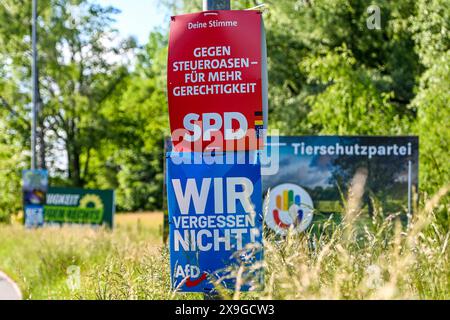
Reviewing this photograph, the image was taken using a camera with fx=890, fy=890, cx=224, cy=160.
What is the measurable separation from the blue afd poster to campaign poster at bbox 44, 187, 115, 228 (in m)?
22.7

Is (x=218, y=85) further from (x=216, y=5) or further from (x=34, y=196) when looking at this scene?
(x=34, y=196)

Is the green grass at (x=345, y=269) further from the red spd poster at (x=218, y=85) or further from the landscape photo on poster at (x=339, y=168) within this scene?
the landscape photo on poster at (x=339, y=168)

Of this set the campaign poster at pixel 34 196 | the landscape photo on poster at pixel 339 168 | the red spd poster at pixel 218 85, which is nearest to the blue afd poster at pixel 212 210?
the red spd poster at pixel 218 85

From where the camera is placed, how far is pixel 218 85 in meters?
5.92

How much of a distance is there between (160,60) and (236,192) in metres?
31.2

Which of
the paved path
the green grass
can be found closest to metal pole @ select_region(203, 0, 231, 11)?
the green grass

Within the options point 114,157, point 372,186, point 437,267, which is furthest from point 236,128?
point 114,157

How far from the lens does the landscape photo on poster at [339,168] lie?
49.6 feet

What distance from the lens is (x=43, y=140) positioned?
39.8 meters

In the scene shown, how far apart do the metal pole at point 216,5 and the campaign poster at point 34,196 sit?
22302 millimetres

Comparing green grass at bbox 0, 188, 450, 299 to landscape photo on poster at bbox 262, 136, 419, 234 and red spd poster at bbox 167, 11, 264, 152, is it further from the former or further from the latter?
landscape photo on poster at bbox 262, 136, 419, 234

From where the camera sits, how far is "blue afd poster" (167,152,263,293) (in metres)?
5.83
